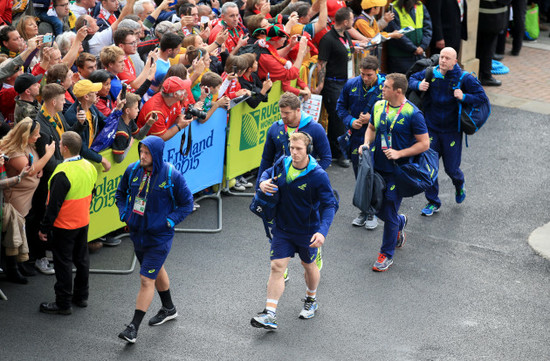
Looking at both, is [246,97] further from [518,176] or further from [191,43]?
[518,176]

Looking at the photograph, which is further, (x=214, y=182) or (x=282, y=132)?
(x=214, y=182)

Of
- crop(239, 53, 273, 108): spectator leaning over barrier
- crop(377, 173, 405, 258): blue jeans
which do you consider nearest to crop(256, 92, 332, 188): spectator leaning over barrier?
crop(377, 173, 405, 258): blue jeans

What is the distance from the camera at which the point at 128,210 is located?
732 centimetres

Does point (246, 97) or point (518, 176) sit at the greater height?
point (246, 97)

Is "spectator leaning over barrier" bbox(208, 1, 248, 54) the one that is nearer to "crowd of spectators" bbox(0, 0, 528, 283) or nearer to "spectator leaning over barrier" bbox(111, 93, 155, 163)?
"crowd of spectators" bbox(0, 0, 528, 283)

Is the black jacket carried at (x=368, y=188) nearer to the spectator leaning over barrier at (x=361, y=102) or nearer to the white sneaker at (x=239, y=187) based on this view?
the spectator leaning over barrier at (x=361, y=102)

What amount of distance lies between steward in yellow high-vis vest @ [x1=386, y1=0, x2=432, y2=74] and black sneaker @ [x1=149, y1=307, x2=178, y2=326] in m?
7.85

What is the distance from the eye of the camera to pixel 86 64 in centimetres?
Result: 906

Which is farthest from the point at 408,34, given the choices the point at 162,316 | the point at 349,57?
the point at 162,316

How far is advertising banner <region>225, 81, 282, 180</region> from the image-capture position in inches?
421

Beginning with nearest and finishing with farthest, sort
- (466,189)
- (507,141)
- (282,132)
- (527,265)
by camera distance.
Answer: (282,132)
(527,265)
(466,189)
(507,141)

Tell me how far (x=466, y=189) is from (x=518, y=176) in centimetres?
101

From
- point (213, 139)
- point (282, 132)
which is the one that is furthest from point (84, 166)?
point (213, 139)

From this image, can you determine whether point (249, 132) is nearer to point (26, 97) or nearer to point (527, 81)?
point (26, 97)
